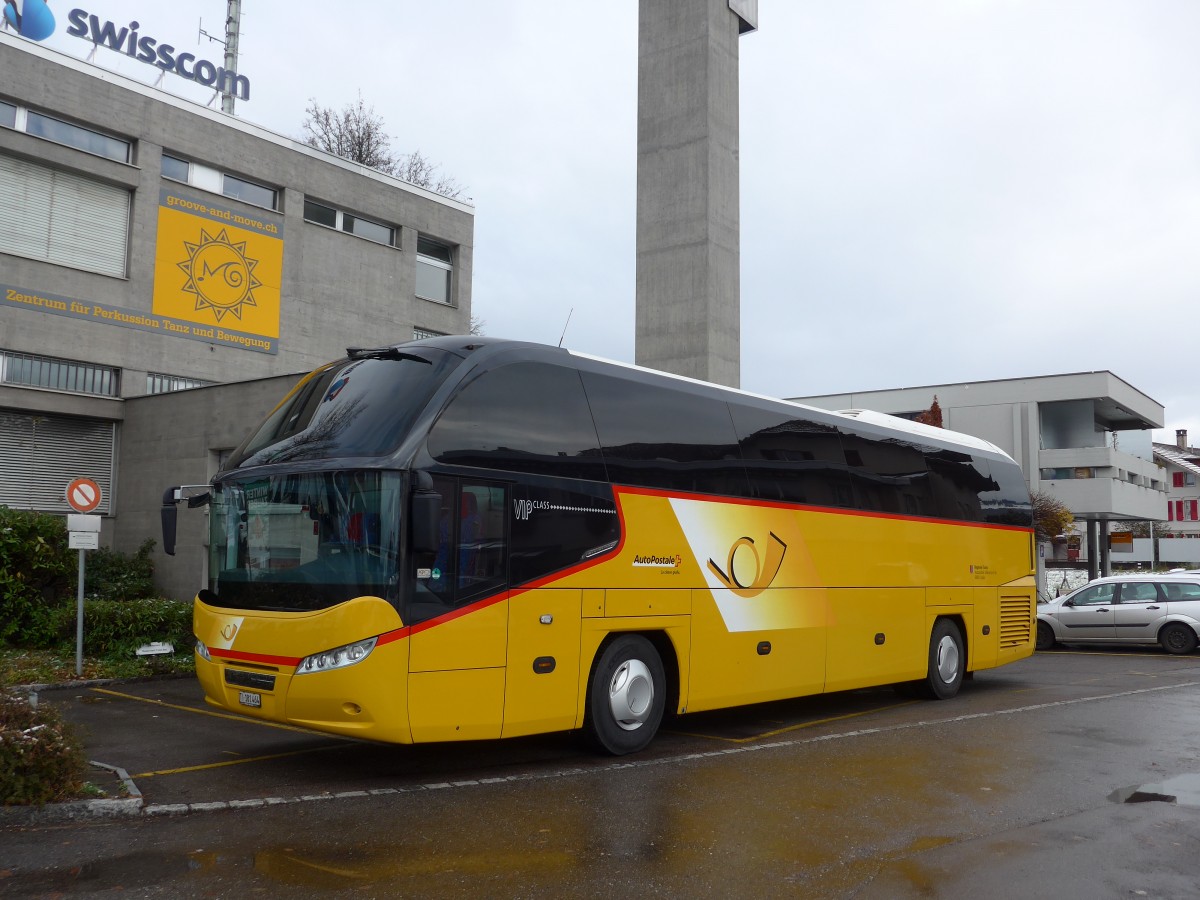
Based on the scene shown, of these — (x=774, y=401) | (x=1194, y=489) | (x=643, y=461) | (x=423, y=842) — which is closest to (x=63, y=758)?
(x=423, y=842)

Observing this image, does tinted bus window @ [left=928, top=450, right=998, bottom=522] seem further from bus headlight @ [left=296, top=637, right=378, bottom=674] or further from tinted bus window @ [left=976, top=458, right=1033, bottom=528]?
bus headlight @ [left=296, top=637, right=378, bottom=674]

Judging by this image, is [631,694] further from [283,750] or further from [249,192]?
[249,192]

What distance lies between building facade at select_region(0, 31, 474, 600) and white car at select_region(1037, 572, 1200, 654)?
1732 cm

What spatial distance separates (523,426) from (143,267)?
1791 cm

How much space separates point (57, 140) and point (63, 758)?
1906 centimetres

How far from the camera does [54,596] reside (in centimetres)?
1761

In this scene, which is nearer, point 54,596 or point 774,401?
point 774,401

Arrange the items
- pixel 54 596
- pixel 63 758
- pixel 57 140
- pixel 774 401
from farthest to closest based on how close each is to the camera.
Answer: pixel 57 140, pixel 54 596, pixel 774 401, pixel 63 758

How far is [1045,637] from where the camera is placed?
23.4 m

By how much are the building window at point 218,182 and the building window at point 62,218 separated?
139cm

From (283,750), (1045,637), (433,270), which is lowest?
(1045,637)

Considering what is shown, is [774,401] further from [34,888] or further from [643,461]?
[34,888]

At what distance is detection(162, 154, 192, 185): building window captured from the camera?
24203mm

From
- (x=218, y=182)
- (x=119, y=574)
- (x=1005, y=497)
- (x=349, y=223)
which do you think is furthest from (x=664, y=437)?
(x=349, y=223)
